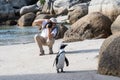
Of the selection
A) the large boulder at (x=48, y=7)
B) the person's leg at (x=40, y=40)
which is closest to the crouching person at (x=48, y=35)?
the person's leg at (x=40, y=40)

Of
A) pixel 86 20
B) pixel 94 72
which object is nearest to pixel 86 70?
pixel 94 72

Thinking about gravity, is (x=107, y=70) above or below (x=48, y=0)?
above

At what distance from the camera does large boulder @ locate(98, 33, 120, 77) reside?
30.7ft

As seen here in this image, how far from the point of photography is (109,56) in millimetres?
9469

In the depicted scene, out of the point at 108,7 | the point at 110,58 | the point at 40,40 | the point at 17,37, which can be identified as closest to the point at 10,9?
the point at 17,37

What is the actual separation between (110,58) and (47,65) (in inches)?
103

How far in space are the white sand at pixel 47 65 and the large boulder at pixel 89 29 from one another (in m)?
2.15

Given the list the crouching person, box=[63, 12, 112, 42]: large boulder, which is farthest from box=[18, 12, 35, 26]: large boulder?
the crouching person

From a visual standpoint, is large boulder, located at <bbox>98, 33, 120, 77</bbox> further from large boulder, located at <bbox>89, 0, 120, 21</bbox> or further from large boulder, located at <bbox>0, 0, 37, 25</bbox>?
large boulder, located at <bbox>0, 0, 37, 25</bbox>

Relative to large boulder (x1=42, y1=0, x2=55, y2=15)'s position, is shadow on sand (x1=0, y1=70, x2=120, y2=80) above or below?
above

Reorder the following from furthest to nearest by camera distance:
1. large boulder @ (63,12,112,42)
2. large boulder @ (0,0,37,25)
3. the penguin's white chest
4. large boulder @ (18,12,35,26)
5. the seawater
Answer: large boulder @ (0,0,37,25)
large boulder @ (18,12,35,26)
the seawater
large boulder @ (63,12,112,42)
the penguin's white chest

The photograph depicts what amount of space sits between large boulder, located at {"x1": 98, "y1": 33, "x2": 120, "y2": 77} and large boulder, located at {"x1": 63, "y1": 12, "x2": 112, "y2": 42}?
25.6ft

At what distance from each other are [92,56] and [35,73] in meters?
2.63

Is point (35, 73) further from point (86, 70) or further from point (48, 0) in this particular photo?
point (48, 0)
